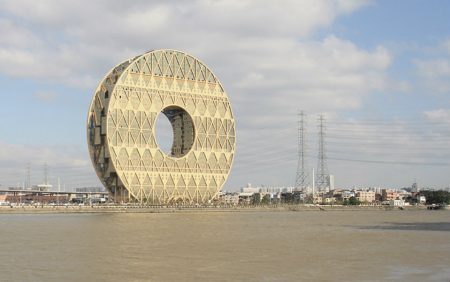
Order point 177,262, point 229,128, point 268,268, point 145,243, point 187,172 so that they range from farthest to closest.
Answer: point 229,128 → point 187,172 → point 145,243 → point 177,262 → point 268,268

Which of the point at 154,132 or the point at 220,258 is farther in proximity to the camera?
the point at 154,132

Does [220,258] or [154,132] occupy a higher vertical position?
[154,132]

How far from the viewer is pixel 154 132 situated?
121 meters

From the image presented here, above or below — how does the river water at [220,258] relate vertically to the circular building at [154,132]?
below

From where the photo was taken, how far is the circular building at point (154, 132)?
116 metres

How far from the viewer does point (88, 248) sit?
37062mm

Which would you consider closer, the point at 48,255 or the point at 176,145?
the point at 48,255

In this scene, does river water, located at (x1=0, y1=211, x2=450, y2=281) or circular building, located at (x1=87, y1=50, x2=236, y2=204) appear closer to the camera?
river water, located at (x1=0, y1=211, x2=450, y2=281)

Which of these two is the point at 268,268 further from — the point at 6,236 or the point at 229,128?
the point at 229,128

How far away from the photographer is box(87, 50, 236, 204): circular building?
116 m

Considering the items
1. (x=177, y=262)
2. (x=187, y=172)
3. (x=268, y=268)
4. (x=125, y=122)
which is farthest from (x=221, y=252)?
(x=187, y=172)

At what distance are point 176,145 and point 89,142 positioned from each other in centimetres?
2172

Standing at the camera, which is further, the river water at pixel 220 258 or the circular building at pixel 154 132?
the circular building at pixel 154 132

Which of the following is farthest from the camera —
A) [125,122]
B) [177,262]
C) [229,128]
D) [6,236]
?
[229,128]
